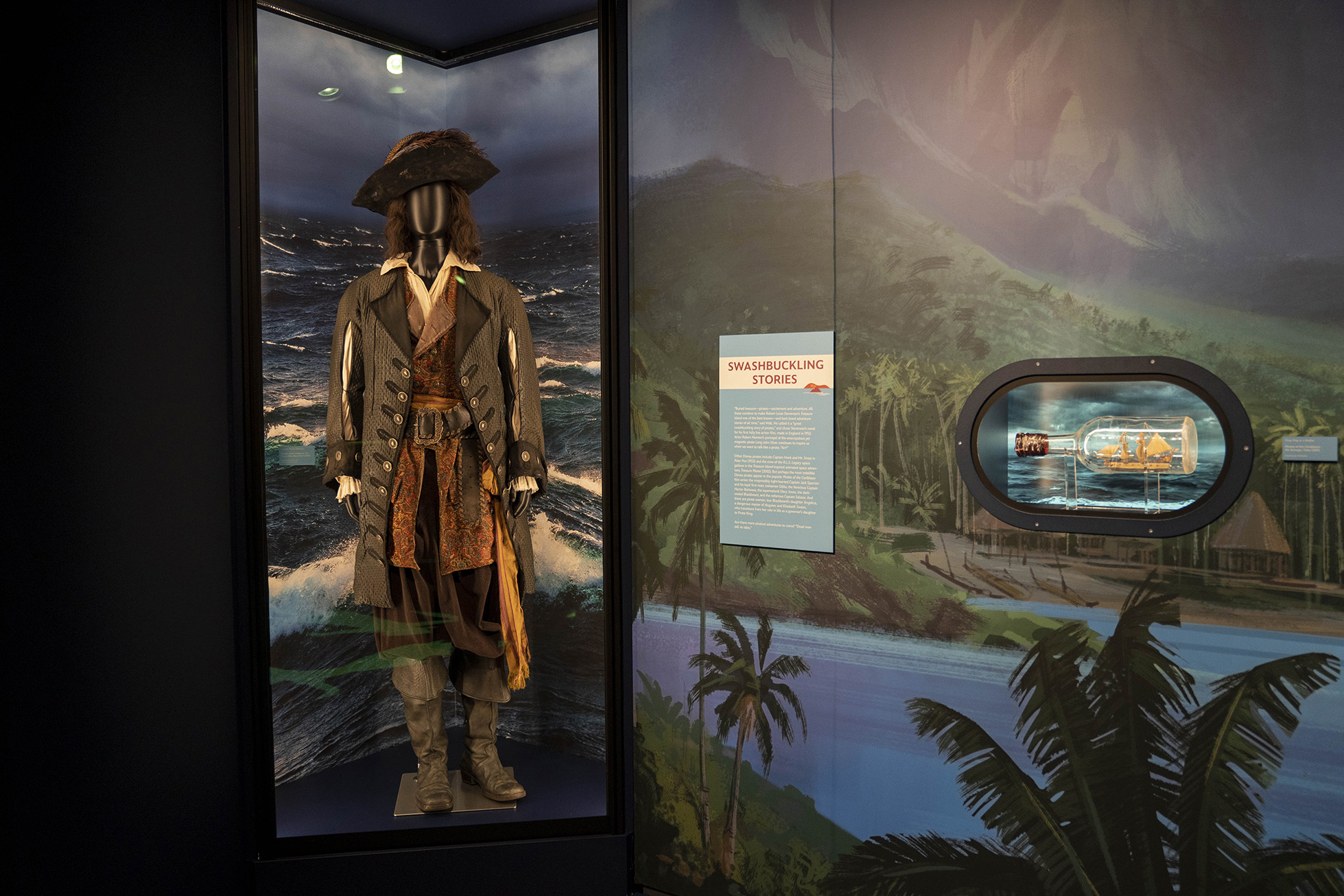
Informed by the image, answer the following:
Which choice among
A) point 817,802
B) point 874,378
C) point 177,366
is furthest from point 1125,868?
point 177,366

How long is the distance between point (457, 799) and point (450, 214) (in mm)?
1772

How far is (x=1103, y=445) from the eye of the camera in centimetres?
223

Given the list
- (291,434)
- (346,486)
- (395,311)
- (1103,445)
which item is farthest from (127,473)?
(1103,445)

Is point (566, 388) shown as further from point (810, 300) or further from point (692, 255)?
point (810, 300)


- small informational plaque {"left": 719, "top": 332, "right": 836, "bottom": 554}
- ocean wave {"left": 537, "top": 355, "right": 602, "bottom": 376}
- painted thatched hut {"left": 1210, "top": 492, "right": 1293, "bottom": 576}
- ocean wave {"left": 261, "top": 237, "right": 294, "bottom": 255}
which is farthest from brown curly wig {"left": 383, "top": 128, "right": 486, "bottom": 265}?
painted thatched hut {"left": 1210, "top": 492, "right": 1293, "bottom": 576}

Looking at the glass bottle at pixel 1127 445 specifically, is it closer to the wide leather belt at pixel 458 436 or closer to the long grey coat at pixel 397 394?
the long grey coat at pixel 397 394

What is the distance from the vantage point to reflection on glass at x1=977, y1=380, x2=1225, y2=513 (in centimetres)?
209

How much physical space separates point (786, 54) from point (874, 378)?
0.96 meters

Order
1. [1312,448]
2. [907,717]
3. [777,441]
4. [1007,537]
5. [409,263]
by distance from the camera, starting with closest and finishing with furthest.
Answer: [1312,448]
[1007,537]
[907,717]
[777,441]
[409,263]

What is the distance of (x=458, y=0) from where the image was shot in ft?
8.56

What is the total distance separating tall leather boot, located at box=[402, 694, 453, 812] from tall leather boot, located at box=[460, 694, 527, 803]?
0.28 feet

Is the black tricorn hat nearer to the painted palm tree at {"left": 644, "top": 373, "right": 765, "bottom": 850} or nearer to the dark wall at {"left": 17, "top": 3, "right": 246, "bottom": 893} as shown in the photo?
the dark wall at {"left": 17, "top": 3, "right": 246, "bottom": 893}

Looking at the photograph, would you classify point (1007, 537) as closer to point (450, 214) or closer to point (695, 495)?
point (695, 495)

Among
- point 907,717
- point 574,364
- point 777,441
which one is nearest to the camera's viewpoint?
point 907,717
